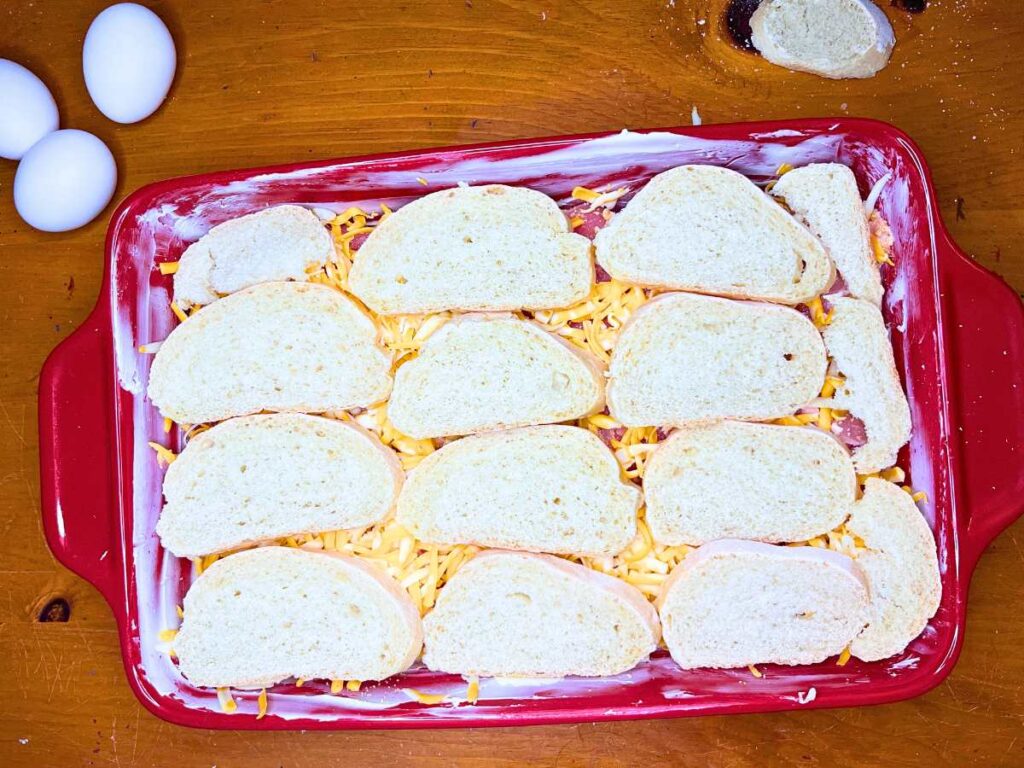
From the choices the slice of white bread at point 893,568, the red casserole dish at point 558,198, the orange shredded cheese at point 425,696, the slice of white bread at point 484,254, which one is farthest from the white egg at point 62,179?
the slice of white bread at point 893,568

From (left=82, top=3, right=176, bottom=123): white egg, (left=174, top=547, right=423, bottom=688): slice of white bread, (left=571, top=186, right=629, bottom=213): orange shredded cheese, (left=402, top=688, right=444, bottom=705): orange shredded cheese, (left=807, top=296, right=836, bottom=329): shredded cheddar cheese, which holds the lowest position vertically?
(left=402, top=688, right=444, bottom=705): orange shredded cheese

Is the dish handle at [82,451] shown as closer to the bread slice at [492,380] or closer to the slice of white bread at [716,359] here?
the bread slice at [492,380]

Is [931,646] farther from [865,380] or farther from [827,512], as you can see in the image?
[865,380]

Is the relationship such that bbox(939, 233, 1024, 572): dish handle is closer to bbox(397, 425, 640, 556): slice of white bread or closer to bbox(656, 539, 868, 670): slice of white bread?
bbox(656, 539, 868, 670): slice of white bread

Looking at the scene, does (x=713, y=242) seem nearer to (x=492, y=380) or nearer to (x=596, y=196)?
(x=596, y=196)

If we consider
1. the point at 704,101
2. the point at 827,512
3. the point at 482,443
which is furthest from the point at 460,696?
Answer: the point at 704,101

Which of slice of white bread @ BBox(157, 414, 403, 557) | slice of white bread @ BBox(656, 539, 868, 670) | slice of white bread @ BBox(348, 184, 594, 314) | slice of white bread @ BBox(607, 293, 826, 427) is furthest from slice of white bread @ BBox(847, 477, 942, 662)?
slice of white bread @ BBox(157, 414, 403, 557)
